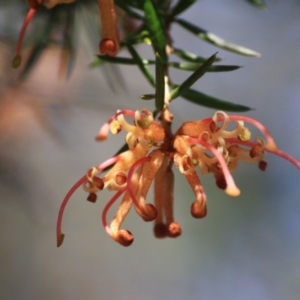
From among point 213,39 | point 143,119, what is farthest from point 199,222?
point 143,119

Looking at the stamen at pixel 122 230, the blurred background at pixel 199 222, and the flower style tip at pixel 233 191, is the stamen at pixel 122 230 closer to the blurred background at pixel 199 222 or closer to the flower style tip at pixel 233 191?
the flower style tip at pixel 233 191

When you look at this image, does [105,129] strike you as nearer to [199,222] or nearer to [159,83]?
[159,83]

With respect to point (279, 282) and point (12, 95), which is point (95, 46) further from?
point (279, 282)

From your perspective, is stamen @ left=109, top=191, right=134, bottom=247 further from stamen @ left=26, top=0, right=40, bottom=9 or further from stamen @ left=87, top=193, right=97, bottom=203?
stamen @ left=26, top=0, right=40, bottom=9

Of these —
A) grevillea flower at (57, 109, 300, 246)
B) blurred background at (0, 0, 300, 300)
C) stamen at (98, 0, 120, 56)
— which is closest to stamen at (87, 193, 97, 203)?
grevillea flower at (57, 109, 300, 246)

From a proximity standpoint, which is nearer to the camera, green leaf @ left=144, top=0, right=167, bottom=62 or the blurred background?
green leaf @ left=144, top=0, right=167, bottom=62

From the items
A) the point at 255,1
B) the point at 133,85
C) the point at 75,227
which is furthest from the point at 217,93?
the point at 255,1

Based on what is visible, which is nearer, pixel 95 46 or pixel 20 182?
pixel 95 46
